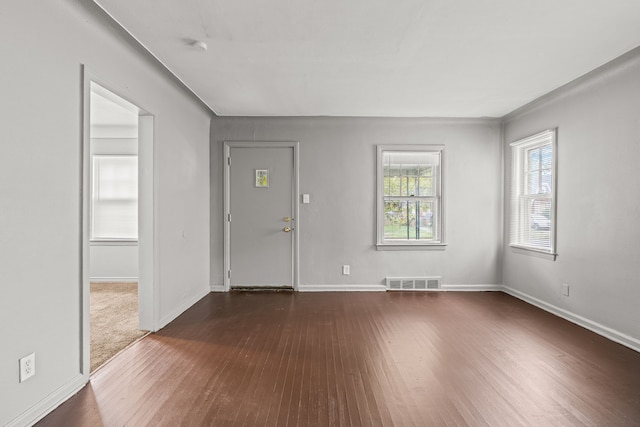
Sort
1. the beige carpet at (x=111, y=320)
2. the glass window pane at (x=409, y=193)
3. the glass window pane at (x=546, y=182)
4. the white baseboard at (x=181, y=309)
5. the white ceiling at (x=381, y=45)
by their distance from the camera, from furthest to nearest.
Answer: the glass window pane at (x=409, y=193) → the glass window pane at (x=546, y=182) → the white baseboard at (x=181, y=309) → the beige carpet at (x=111, y=320) → the white ceiling at (x=381, y=45)

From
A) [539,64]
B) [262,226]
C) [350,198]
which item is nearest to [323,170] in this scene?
[350,198]

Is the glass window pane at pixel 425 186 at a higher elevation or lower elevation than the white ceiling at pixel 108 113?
lower

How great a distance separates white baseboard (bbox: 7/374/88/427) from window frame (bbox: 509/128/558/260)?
4.75 meters

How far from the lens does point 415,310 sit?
4.34 m

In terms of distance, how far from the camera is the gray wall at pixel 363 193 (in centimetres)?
534

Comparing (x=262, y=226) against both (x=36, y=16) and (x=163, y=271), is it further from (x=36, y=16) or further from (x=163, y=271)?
(x=36, y=16)

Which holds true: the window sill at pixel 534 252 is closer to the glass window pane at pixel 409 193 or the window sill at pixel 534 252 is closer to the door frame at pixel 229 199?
the glass window pane at pixel 409 193

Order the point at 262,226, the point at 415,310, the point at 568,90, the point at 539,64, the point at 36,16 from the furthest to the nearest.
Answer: the point at 262,226
the point at 415,310
the point at 568,90
the point at 539,64
the point at 36,16

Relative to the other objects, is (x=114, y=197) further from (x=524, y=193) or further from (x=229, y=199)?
(x=524, y=193)

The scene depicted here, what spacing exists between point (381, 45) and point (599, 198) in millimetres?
2652

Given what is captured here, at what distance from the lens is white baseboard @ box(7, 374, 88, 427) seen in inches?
77.6

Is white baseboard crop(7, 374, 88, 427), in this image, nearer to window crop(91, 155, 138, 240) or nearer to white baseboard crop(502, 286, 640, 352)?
window crop(91, 155, 138, 240)

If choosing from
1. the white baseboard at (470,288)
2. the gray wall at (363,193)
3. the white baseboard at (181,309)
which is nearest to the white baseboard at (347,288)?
the gray wall at (363,193)

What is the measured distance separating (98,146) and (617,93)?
701cm
